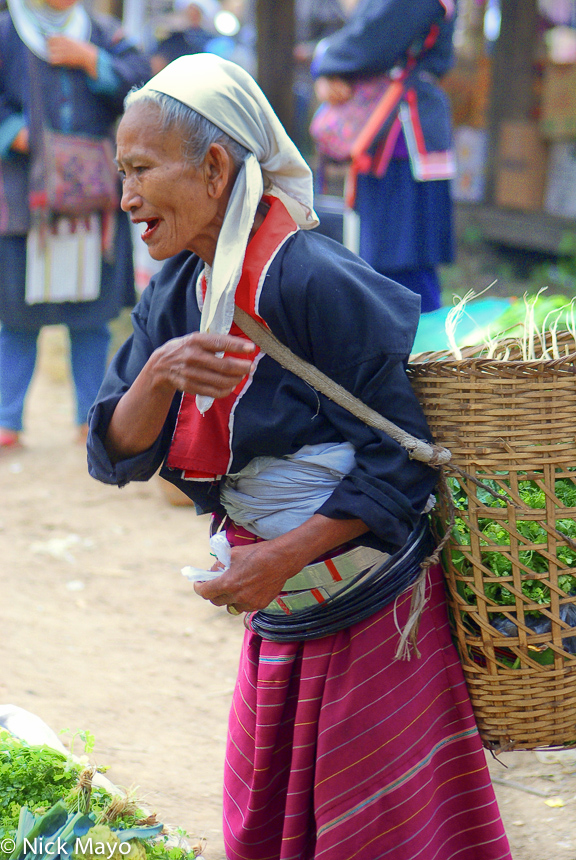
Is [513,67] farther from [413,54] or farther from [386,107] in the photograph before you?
[386,107]

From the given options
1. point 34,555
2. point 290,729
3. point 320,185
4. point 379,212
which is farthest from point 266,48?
point 290,729

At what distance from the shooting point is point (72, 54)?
427 cm

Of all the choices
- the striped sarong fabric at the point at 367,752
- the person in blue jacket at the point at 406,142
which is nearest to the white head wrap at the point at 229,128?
the striped sarong fabric at the point at 367,752

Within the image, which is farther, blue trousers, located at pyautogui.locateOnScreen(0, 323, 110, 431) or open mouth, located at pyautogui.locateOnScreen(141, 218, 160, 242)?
blue trousers, located at pyautogui.locateOnScreen(0, 323, 110, 431)

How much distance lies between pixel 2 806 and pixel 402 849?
864 millimetres

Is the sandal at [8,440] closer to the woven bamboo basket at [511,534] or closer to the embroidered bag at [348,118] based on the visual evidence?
the embroidered bag at [348,118]

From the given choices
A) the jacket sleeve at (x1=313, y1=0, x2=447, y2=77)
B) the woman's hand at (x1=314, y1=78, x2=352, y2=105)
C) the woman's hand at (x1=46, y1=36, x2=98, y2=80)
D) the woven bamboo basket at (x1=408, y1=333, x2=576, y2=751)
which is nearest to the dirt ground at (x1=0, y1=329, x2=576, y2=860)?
the woven bamboo basket at (x1=408, y1=333, x2=576, y2=751)

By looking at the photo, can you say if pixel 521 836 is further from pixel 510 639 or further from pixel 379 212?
pixel 379 212

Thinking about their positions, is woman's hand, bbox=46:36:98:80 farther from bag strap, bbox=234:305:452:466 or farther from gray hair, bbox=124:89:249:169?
bag strap, bbox=234:305:452:466

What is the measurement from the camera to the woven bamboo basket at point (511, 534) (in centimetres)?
165

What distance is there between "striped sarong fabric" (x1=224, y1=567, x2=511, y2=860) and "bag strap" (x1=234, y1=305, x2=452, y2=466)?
0.34m

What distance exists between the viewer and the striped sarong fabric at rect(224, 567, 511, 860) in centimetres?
171

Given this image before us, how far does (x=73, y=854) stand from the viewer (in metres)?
1.64

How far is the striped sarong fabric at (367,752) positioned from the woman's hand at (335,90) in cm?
315
